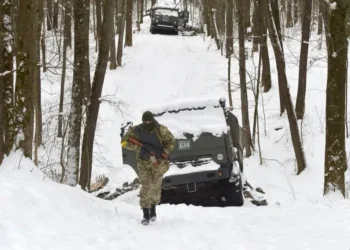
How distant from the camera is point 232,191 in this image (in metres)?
9.84

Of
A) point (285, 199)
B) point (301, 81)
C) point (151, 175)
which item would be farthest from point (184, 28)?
point (151, 175)

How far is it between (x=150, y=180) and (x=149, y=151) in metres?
0.48

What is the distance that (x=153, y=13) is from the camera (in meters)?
40.3

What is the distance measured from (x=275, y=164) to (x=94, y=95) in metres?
8.38

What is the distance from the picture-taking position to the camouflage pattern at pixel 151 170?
22.9ft

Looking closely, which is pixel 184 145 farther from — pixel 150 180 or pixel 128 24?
pixel 128 24

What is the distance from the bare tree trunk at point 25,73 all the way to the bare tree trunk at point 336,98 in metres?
5.57

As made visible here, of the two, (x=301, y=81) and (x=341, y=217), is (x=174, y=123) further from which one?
(x=301, y=81)

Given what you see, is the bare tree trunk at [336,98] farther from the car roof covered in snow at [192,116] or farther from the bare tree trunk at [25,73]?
the bare tree trunk at [25,73]

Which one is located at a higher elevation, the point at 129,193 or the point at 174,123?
the point at 174,123

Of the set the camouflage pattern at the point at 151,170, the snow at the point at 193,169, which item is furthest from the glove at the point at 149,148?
the snow at the point at 193,169

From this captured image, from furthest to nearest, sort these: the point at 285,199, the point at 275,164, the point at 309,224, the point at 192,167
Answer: the point at 275,164
the point at 285,199
the point at 192,167
the point at 309,224

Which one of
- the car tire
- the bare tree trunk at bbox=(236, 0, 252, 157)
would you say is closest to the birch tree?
the car tire

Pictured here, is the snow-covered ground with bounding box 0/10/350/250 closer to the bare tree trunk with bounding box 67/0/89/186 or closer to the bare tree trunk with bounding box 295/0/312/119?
the bare tree trunk with bounding box 67/0/89/186
